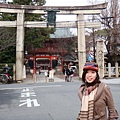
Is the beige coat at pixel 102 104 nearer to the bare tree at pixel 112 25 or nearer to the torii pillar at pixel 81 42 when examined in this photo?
the torii pillar at pixel 81 42

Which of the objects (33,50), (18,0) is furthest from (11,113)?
(33,50)

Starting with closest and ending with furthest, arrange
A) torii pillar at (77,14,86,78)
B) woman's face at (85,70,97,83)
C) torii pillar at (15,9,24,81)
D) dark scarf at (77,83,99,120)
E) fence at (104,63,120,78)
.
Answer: dark scarf at (77,83,99,120) < woman's face at (85,70,97,83) < torii pillar at (15,9,24,81) < torii pillar at (77,14,86,78) < fence at (104,63,120,78)

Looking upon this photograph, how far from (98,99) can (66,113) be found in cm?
422

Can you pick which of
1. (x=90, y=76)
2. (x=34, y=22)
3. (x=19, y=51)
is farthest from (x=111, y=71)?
(x=90, y=76)

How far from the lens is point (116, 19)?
1289 inches

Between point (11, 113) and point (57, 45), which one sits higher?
point (57, 45)

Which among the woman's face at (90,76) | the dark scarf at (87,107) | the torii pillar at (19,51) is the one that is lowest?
the dark scarf at (87,107)

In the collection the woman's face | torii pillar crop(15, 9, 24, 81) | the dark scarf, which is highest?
torii pillar crop(15, 9, 24, 81)

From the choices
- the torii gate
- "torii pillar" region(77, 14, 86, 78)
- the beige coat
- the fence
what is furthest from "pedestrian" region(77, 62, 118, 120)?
the fence

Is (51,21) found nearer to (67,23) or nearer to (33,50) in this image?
(67,23)

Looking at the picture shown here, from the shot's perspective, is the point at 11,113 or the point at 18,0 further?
the point at 18,0

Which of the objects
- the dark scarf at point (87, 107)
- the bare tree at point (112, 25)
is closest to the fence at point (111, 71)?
the bare tree at point (112, 25)

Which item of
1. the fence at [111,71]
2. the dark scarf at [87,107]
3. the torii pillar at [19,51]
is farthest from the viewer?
the fence at [111,71]

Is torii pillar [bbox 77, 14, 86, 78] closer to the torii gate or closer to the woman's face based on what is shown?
the torii gate
